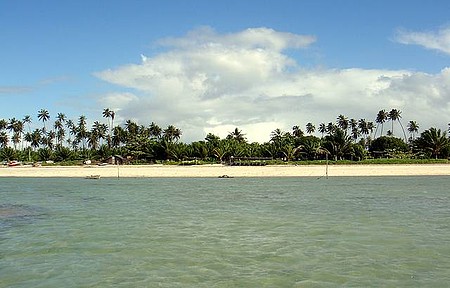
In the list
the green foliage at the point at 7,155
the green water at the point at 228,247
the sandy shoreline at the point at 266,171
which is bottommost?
the green water at the point at 228,247

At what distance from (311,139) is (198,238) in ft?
300

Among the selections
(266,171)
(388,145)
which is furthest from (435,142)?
(266,171)

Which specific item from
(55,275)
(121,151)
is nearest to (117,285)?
(55,275)

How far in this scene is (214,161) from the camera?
10275cm

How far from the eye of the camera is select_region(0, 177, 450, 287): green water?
44.6 ft

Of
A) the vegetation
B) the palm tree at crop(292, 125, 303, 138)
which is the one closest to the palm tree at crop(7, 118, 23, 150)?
the vegetation

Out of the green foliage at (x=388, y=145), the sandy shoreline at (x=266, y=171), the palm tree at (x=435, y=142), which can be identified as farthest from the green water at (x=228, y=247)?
the green foliage at (x=388, y=145)

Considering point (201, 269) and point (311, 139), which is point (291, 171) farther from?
point (201, 269)

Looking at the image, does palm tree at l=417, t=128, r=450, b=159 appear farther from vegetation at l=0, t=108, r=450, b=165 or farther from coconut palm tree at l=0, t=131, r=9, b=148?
coconut palm tree at l=0, t=131, r=9, b=148

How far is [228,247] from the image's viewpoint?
18.1 metres

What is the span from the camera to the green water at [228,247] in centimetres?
1359

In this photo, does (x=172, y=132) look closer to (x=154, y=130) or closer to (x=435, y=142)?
(x=154, y=130)

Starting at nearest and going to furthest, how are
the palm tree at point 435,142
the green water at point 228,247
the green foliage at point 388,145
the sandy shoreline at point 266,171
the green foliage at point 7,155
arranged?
the green water at point 228,247, the sandy shoreline at point 266,171, the palm tree at point 435,142, the green foliage at point 388,145, the green foliage at point 7,155

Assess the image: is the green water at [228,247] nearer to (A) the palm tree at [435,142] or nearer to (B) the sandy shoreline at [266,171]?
(B) the sandy shoreline at [266,171]
